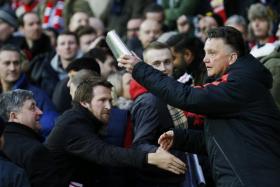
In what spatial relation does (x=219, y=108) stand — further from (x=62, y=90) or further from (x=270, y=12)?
(x=270, y=12)

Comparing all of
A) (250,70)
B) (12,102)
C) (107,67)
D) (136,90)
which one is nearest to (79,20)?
(107,67)

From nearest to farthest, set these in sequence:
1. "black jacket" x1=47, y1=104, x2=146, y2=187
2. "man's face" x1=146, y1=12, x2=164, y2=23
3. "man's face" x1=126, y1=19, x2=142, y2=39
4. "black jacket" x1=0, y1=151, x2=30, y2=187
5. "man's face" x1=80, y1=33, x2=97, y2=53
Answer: "black jacket" x1=0, y1=151, x2=30, y2=187 < "black jacket" x1=47, y1=104, x2=146, y2=187 < "man's face" x1=80, y1=33, x2=97, y2=53 < "man's face" x1=146, y1=12, x2=164, y2=23 < "man's face" x1=126, y1=19, x2=142, y2=39

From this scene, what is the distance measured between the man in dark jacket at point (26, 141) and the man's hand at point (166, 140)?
1.05 metres

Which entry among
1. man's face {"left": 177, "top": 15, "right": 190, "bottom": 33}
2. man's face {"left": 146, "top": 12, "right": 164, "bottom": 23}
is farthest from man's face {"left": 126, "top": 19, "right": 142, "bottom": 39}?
man's face {"left": 177, "top": 15, "right": 190, "bottom": 33}

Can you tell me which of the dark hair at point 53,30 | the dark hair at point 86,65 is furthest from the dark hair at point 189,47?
the dark hair at point 53,30

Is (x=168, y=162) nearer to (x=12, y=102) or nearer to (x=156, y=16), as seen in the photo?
(x=12, y=102)

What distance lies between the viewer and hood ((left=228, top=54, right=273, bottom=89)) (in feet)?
22.2

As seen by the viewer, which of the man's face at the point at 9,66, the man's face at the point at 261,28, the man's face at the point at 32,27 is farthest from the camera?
the man's face at the point at 32,27

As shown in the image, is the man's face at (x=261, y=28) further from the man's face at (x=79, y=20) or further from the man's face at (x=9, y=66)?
the man's face at (x=9, y=66)

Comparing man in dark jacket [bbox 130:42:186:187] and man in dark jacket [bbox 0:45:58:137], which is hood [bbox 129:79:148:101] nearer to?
man in dark jacket [bbox 130:42:186:187]

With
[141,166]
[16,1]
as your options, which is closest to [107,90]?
[141,166]

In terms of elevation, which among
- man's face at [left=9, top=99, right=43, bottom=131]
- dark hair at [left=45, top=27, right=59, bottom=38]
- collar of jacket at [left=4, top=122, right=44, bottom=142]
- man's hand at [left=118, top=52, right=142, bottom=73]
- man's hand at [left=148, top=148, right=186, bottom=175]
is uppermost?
man's hand at [left=118, top=52, right=142, bottom=73]

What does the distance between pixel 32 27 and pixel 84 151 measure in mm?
6551

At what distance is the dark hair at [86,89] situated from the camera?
325 inches
